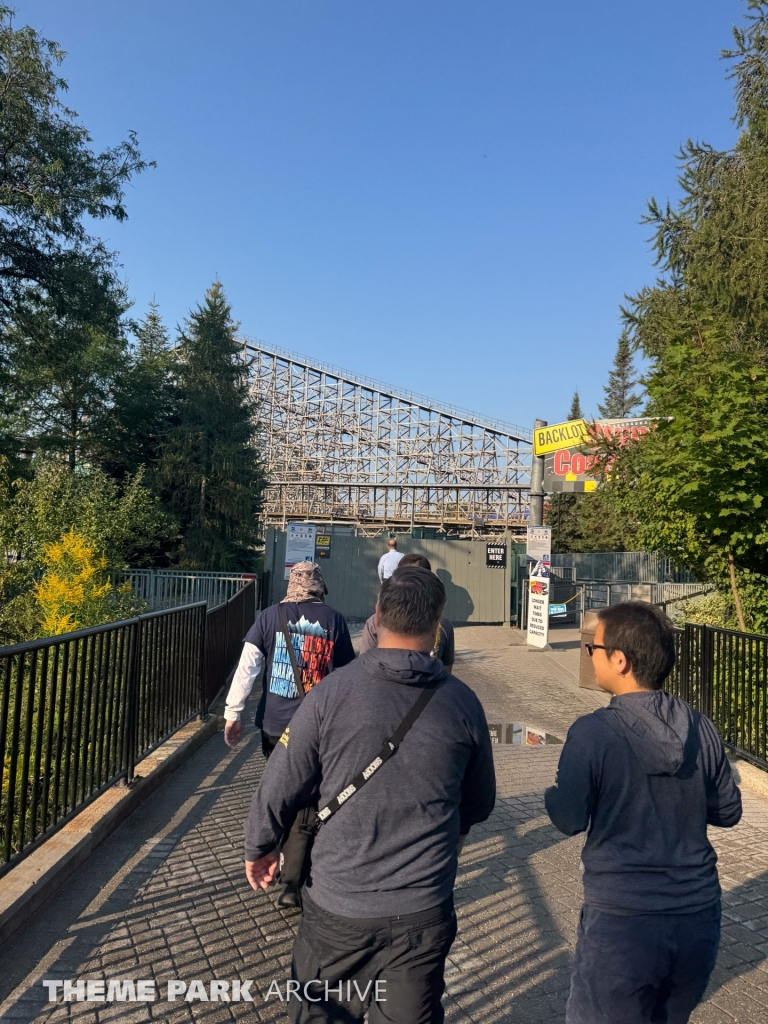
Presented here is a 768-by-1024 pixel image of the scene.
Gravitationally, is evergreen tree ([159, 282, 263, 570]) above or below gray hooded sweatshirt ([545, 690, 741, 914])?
above

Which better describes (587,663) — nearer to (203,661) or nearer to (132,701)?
(203,661)

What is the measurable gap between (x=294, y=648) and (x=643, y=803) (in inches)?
82.6

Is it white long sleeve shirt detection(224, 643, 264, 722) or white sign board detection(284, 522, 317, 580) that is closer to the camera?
white long sleeve shirt detection(224, 643, 264, 722)

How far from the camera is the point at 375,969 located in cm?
185

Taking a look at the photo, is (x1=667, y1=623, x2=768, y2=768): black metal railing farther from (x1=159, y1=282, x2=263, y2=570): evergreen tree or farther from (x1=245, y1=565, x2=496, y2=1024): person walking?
(x1=159, y1=282, x2=263, y2=570): evergreen tree

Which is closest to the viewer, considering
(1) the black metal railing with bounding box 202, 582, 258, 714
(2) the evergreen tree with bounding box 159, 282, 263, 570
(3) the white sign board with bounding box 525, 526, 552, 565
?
(1) the black metal railing with bounding box 202, 582, 258, 714

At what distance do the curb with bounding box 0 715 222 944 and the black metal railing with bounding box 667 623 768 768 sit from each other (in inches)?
178

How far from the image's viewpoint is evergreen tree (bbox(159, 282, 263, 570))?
74.2 feet

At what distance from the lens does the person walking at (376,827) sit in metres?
1.84

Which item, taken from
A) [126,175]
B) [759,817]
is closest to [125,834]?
[759,817]

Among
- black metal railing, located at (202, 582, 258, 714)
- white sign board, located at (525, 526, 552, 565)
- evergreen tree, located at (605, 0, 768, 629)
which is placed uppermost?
evergreen tree, located at (605, 0, 768, 629)

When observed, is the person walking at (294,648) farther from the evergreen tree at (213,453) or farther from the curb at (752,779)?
the evergreen tree at (213,453)

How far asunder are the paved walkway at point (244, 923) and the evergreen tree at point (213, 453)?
58.4 feet

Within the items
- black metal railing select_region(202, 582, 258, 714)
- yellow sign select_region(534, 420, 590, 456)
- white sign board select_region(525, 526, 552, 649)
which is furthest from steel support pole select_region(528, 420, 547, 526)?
black metal railing select_region(202, 582, 258, 714)
